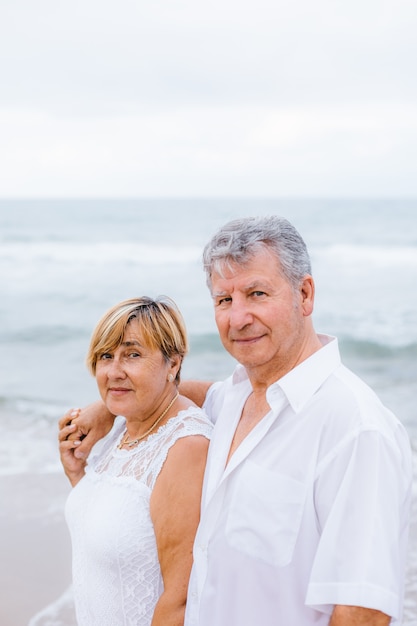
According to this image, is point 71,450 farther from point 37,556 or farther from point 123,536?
point 37,556

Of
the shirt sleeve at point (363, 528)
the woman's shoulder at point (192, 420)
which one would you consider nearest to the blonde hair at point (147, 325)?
the woman's shoulder at point (192, 420)

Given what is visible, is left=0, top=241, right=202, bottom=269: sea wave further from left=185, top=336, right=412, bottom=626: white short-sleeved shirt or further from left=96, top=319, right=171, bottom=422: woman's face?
left=185, top=336, right=412, bottom=626: white short-sleeved shirt

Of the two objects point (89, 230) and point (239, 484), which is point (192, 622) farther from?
point (89, 230)

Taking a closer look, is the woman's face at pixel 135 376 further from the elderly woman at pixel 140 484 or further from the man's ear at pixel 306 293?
the man's ear at pixel 306 293

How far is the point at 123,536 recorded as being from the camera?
275 centimetres

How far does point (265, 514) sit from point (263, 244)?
0.88 meters

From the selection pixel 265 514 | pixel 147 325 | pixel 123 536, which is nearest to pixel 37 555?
pixel 123 536

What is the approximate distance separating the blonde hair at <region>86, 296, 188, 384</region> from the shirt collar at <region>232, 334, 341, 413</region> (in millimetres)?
707

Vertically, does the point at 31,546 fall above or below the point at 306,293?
below

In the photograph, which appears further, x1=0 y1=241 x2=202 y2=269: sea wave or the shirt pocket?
x1=0 y1=241 x2=202 y2=269: sea wave

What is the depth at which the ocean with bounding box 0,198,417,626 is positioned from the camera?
10580mm

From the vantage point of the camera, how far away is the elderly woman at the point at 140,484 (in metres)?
2.70

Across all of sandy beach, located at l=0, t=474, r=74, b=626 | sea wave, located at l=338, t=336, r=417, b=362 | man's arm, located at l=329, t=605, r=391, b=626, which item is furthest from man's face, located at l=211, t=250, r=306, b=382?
sea wave, located at l=338, t=336, r=417, b=362

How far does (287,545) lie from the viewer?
89.0 inches
